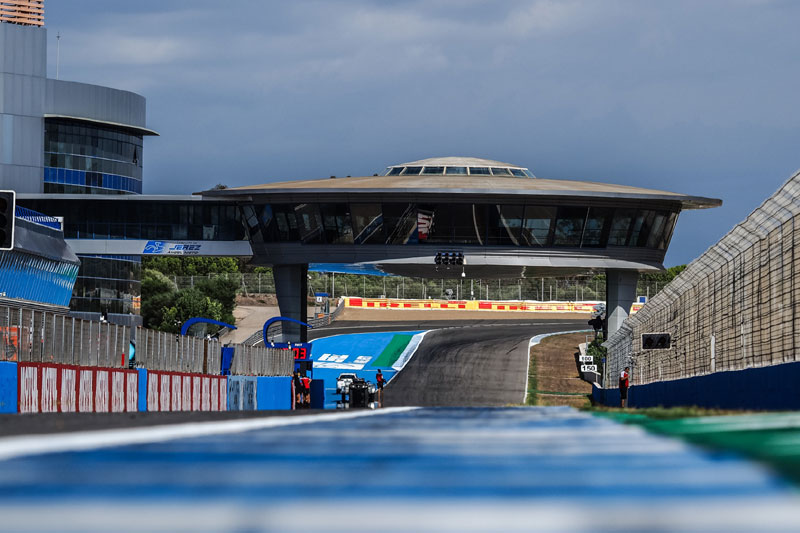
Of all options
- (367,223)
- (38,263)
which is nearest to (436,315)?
(367,223)

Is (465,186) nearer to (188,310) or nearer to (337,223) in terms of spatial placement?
(337,223)

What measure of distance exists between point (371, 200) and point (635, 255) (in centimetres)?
1781

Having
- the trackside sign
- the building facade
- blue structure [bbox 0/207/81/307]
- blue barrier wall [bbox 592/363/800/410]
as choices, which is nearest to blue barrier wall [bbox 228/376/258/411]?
blue structure [bbox 0/207/81/307]

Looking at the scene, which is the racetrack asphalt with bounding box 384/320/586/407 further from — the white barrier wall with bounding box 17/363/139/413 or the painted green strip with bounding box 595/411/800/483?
the painted green strip with bounding box 595/411/800/483

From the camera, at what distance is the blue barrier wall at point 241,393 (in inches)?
2093

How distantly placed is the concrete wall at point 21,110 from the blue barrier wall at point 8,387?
313ft

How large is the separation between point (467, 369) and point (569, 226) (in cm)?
2250

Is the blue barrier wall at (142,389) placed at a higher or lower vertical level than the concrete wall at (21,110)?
lower

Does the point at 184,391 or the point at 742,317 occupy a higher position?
the point at 742,317

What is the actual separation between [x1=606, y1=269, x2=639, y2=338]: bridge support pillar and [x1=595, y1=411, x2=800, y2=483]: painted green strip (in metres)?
75.1

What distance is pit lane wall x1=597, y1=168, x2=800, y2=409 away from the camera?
18266 millimetres

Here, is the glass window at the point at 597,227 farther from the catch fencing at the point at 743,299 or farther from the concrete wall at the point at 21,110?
the concrete wall at the point at 21,110

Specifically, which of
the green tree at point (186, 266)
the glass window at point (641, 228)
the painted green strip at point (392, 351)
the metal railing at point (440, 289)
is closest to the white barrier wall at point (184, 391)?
the glass window at point (641, 228)

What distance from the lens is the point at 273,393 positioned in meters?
67.0
